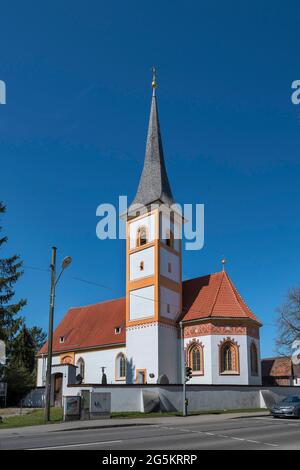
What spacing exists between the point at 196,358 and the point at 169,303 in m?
4.88

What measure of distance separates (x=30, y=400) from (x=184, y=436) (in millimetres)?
27370

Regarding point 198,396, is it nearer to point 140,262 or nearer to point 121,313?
point 140,262

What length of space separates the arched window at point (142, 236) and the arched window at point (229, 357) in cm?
1079

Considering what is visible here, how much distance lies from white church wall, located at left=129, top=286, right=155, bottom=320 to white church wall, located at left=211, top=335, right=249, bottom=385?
548cm

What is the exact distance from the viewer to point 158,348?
39.1 metres

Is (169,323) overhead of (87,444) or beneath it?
overhead

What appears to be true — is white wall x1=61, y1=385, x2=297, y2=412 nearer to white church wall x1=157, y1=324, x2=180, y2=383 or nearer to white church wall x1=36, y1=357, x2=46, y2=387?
white church wall x1=157, y1=324, x2=180, y2=383

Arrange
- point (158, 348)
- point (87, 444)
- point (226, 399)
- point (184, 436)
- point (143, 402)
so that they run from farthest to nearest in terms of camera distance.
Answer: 1. point (158, 348)
2. point (226, 399)
3. point (143, 402)
4. point (184, 436)
5. point (87, 444)

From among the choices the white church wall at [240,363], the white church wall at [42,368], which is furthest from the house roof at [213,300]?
the white church wall at [42,368]

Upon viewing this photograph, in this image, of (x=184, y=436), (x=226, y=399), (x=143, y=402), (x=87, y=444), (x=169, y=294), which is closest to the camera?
(x=87, y=444)

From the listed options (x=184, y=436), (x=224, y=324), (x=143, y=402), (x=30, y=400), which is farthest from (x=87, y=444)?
(x=30, y=400)

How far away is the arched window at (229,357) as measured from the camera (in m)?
39.0

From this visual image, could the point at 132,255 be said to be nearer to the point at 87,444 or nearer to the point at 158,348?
the point at 158,348

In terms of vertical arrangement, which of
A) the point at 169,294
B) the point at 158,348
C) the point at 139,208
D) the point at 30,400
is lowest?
the point at 30,400
